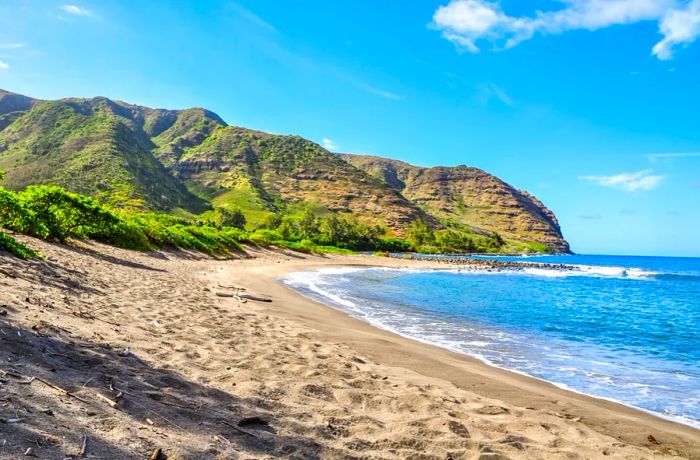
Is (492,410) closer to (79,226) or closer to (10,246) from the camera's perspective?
(10,246)

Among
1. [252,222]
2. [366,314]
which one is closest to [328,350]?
[366,314]

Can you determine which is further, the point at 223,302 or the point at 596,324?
the point at 596,324

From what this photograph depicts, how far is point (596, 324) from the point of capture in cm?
2003

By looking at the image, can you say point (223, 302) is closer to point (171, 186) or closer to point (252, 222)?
point (252, 222)

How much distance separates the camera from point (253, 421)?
16.4 ft

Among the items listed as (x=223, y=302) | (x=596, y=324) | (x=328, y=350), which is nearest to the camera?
(x=328, y=350)

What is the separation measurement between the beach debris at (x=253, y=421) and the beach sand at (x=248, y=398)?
Answer: 0.01 m

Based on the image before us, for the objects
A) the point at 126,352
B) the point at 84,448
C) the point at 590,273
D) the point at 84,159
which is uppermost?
the point at 84,159

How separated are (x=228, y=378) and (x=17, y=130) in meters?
200

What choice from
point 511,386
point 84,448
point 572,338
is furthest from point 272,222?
point 84,448

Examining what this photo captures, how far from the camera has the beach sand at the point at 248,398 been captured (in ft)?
13.1

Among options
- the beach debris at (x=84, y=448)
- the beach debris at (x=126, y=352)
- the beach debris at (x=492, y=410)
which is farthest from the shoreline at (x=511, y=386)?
the beach debris at (x=84, y=448)

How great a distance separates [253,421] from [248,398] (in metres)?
0.87

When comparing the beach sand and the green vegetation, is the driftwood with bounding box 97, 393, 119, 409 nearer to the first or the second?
the beach sand
